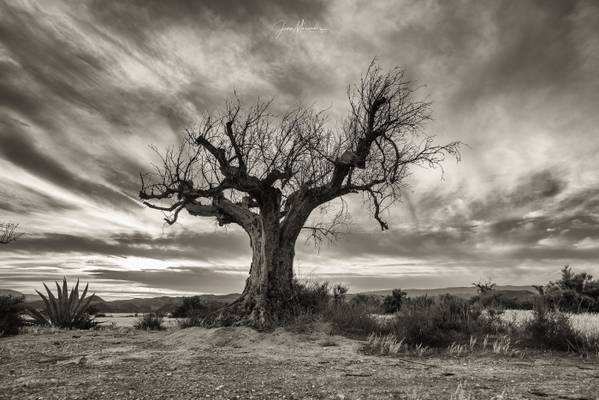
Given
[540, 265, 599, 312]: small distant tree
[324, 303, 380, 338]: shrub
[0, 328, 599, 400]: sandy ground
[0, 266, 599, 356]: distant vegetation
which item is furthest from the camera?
[540, 265, 599, 312]: small distant tree

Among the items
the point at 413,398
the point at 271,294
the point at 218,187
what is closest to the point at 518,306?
the point at 271,294

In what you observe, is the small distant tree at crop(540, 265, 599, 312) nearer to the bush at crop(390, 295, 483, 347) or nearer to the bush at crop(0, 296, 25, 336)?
the bush at crop(390, 295, 483, 347)

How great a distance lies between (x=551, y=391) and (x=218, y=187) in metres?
9.00

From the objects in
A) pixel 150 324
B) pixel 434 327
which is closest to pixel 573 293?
pixel 434 327

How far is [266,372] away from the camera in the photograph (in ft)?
16.9

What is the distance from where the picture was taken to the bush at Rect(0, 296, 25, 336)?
1036 centimetres

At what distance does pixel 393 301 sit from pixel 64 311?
54.1 feet

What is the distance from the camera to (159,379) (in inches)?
185

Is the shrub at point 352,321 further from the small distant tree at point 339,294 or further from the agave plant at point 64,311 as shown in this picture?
the agave plant at point 64,311

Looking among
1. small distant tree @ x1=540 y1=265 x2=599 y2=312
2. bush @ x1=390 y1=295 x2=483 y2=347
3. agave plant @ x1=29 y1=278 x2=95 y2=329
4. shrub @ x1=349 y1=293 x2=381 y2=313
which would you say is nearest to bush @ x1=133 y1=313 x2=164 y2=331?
agave plant @ x1=29 y1=278 x2=95 y2=329

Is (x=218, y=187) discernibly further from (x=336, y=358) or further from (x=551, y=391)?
(x=551, y=391)

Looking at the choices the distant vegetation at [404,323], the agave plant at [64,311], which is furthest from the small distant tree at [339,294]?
the agave plant at [64,311]

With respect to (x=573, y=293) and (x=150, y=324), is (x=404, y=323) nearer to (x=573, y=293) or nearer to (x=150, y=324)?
(x=150, y=324)

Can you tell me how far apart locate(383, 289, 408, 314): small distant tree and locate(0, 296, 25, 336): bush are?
1654cm
